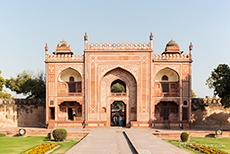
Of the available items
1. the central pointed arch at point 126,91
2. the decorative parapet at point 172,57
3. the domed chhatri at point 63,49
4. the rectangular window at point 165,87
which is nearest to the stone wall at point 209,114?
the rectangular window at point 165,87

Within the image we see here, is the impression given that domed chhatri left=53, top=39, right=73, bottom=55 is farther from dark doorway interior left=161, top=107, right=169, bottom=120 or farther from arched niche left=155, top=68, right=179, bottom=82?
dark doorway interior left=161, top=107, right=169, bottom=120

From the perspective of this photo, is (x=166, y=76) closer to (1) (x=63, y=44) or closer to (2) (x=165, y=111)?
(2) (x=165, y=111)

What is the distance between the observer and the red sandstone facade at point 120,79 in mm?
22812

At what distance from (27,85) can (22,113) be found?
3.82 metres

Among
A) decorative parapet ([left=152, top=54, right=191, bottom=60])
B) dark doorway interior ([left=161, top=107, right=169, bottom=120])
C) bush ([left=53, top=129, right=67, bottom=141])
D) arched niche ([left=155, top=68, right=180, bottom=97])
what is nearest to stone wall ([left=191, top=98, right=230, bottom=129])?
dark doorway interior ([left=161, top=107, right=169, bottom=120])

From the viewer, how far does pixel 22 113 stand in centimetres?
2617

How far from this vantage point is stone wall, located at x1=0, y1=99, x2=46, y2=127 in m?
25.9

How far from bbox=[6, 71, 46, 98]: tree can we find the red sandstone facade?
6.11 m

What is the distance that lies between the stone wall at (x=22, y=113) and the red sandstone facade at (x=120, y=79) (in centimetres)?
352

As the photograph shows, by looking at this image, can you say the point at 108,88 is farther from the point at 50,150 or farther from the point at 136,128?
the point at 50,150

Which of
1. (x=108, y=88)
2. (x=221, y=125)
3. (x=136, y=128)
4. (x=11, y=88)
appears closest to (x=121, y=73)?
(x=108, y=88)

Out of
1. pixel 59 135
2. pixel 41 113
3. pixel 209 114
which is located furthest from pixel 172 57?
pixel 41 113

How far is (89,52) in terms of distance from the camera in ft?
75.4

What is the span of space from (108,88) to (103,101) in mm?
1161
